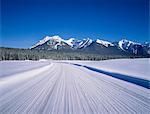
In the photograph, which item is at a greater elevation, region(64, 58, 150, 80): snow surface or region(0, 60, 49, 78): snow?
region(0, 60, 49, 78): snow

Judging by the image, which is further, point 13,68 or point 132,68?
point 132,68

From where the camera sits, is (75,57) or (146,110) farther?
(75,57)

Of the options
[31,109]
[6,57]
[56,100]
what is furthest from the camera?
[6,57]

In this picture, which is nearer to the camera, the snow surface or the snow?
the snow surface

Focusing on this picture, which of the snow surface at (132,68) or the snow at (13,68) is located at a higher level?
the snow at (13,68)

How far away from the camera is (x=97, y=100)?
852cm

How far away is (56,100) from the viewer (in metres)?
8.38

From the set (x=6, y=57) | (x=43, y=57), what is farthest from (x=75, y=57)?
(x=6, y=57)

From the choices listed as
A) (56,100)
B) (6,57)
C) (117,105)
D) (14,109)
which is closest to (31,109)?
(14,109)

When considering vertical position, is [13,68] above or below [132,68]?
above

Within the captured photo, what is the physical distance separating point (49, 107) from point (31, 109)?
0.58 m

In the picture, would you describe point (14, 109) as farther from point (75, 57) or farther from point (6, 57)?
point (75, 57)

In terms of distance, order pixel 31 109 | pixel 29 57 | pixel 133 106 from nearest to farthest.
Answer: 1. pixel 31 109
2. pixel 133 106
3. pixel 29 57

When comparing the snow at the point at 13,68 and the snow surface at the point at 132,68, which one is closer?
the snow surface at the point at 132,68
